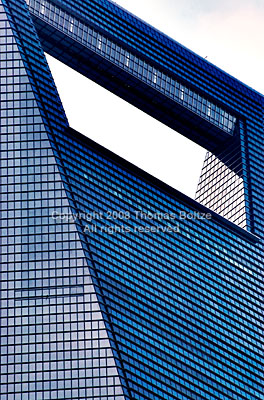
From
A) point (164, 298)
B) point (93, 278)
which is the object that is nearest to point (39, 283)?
point (93, 278)

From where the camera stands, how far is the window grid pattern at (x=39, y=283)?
532 feet

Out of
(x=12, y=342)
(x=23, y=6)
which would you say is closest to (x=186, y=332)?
(x=12, y=342)

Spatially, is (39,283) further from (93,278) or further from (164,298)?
(164,298)

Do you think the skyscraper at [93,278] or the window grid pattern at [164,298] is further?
the window grid pattern at [164,298]

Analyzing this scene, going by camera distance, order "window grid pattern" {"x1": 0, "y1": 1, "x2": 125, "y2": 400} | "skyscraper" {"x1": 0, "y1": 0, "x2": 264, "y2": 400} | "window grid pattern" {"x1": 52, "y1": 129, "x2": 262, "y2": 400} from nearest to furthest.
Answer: "window grid pattern" {"x1": 0, "y1": 1, "x2": 125, "y2": 400}
"skyscraper" {"x1": 0, "y1": 0, "x2": 264, "y2": 400}
"window grid pattern" {"x1": 52, "y1": 129, "x2": 262, "y2": 400}

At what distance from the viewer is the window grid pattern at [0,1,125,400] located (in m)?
162

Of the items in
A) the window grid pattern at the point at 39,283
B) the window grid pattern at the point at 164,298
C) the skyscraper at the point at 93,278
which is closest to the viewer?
the window grid pattern at the point at 39,283

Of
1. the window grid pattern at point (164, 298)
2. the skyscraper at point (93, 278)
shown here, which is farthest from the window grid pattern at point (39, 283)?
the window grid pattern at point (164, 298)

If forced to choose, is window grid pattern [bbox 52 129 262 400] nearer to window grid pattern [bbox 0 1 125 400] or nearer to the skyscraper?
the skyscraper

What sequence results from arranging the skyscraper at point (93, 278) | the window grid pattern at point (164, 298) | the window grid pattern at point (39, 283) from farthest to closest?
the window grid pattern at point (164, 298), the skyscraper at point (93, 278), the window grid pattern at point (39, 283)

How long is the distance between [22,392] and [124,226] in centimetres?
3720

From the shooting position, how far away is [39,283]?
16925 cm

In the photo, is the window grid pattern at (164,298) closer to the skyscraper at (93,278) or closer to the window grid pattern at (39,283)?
the skyscraper at (93,278)

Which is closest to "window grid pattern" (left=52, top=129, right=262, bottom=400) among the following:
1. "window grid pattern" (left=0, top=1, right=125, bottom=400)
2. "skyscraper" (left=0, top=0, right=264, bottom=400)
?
"skyscraper" (left=0, top=0, right=264, bottom=400)
